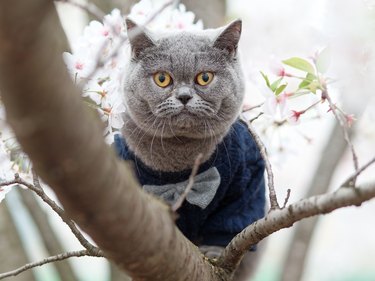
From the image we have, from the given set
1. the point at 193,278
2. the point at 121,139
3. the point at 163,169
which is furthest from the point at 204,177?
the point at 193,278

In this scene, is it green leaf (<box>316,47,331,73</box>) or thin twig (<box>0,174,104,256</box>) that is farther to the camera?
green leaf (<box>316,47,331,73</box>)

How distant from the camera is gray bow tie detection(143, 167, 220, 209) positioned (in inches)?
58.2

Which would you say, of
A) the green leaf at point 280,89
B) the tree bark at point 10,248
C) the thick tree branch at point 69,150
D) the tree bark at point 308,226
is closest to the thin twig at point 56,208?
the thick tree branch at point 69,150

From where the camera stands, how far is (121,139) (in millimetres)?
1601

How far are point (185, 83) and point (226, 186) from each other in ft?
0.94

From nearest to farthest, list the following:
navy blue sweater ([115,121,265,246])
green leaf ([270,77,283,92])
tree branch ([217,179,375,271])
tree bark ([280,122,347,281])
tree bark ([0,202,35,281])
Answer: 1. tree branch ([217,179,375,271])
2. green leaf ([270,77,283,92])
3. navy blue sweater ([115,121,265,246])
4. tree bark ([0,202,35,281])
5. tree bark ([280,122,347,281])

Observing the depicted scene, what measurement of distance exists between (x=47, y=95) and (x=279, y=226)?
1.68 feet

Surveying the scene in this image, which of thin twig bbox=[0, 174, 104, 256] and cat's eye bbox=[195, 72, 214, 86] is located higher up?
cat's eye bbox=[195, 72, 214, 86]

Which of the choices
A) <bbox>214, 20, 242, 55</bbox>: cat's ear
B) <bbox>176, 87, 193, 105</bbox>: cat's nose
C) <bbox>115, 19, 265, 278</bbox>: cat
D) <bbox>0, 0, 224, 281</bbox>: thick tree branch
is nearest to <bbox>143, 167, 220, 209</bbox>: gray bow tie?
<bbox>115, 19, 265, 278</bbox>: cat

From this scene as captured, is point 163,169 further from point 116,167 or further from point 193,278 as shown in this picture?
point 116,167

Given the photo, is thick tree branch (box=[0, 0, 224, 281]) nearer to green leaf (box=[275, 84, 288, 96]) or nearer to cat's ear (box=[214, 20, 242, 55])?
green leaf (box=[275, 84, 288, 96])

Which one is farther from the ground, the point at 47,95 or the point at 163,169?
the point at 47,95

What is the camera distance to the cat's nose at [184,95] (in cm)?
139

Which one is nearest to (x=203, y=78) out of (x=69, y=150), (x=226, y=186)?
(x=226, y=186)
